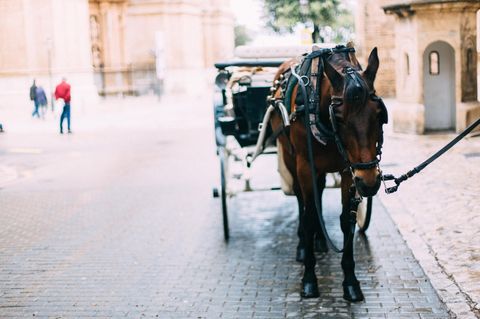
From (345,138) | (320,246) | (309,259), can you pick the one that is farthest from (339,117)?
(320,246)

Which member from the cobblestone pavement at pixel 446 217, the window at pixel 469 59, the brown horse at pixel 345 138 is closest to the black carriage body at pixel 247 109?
the brown horse at pixel 345 138

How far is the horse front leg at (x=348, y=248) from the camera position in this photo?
658 cm

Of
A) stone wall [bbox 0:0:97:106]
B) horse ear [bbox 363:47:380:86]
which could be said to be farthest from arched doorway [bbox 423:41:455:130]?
stone wall [bbox 0:0:97:106]

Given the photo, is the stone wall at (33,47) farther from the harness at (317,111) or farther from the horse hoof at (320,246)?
the harness at (317,111)

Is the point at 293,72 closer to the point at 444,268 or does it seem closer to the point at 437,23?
the point at 444,268

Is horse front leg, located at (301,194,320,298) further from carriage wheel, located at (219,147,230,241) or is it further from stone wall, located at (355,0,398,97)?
stone wall, located at (355,0,398,97)

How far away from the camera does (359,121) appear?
19.0 feet

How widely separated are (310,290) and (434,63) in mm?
13665

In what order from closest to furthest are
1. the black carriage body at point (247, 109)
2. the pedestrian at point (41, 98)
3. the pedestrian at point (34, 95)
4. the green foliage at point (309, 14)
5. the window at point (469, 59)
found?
the black carriage body at point (247, 109)
the window at point (469, 59)
the pedestrian at point (34, 95)
the pedestrian at point (41, 98)
the green foliage at point (309, 14)

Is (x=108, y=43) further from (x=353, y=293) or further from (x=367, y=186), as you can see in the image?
(x=367, y=186)

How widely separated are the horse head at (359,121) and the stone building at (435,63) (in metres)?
12.6

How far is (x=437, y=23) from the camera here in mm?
18062

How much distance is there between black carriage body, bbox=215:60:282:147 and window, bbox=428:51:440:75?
→ 403 inches

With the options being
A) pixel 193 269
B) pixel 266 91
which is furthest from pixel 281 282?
pixel 266 91
